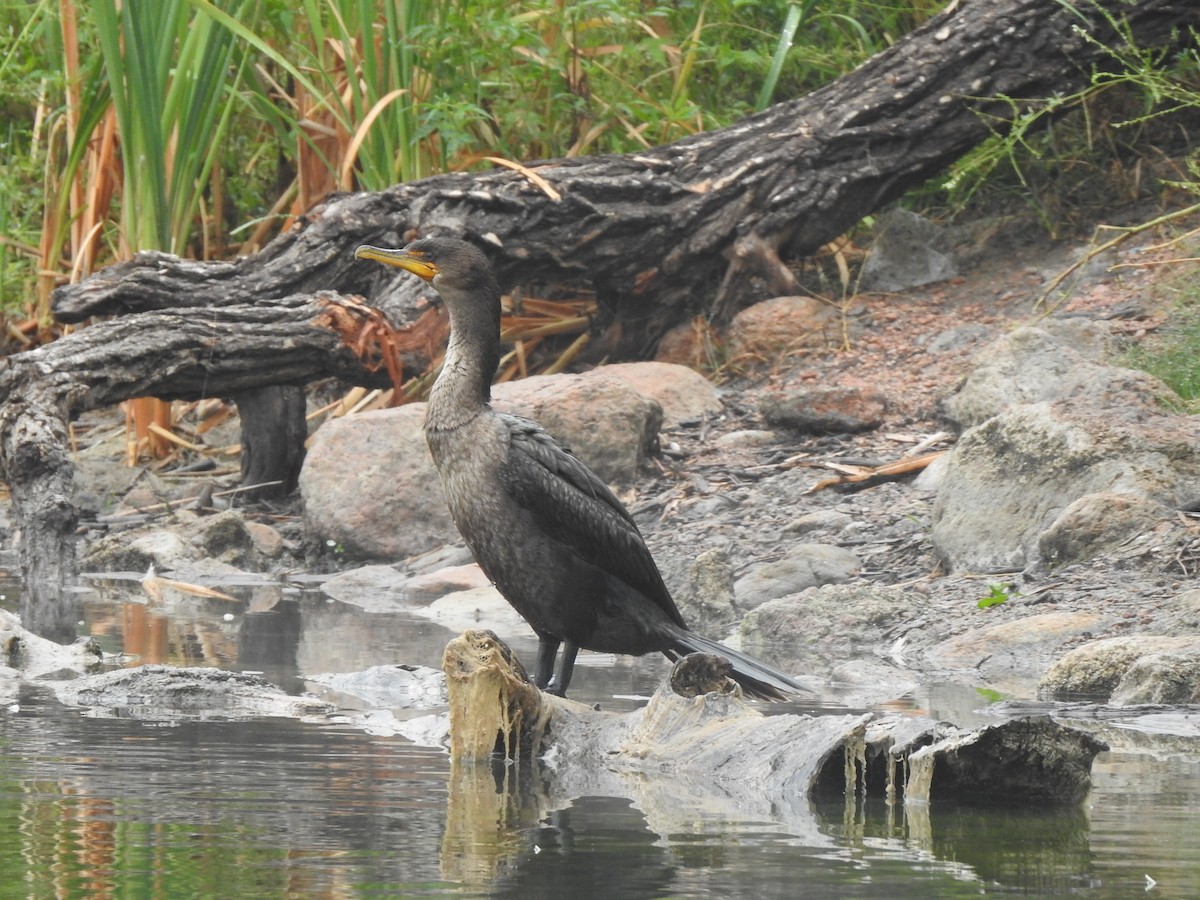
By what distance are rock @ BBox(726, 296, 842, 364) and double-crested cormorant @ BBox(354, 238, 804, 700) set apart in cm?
476

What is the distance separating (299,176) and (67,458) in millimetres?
3409

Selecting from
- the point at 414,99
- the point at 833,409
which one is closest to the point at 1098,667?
the point at 833,409

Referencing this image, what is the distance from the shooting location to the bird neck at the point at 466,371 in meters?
5.08

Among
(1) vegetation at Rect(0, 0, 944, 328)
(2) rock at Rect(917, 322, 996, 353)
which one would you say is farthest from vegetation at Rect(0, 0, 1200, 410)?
(2) rock at Rect(917, 322, 996, 353)

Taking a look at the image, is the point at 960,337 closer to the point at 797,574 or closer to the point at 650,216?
the point at 650,216

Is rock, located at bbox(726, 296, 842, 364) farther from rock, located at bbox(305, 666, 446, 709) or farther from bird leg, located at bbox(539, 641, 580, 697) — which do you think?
bird leg, located at bbox(539, 641, 580, 697)

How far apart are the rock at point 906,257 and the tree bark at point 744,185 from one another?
0.45m

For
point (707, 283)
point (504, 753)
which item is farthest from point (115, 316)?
point (504, 753)

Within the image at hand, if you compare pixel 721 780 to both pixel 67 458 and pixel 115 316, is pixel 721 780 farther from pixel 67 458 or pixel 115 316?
pixel 115 316

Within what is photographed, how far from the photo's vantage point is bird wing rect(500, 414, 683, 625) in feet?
16.1

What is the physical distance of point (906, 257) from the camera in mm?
10281

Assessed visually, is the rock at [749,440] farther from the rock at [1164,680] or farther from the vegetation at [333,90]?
the rock at [1164,680]

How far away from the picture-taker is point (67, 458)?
25.3ft

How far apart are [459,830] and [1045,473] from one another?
4.13 metres
